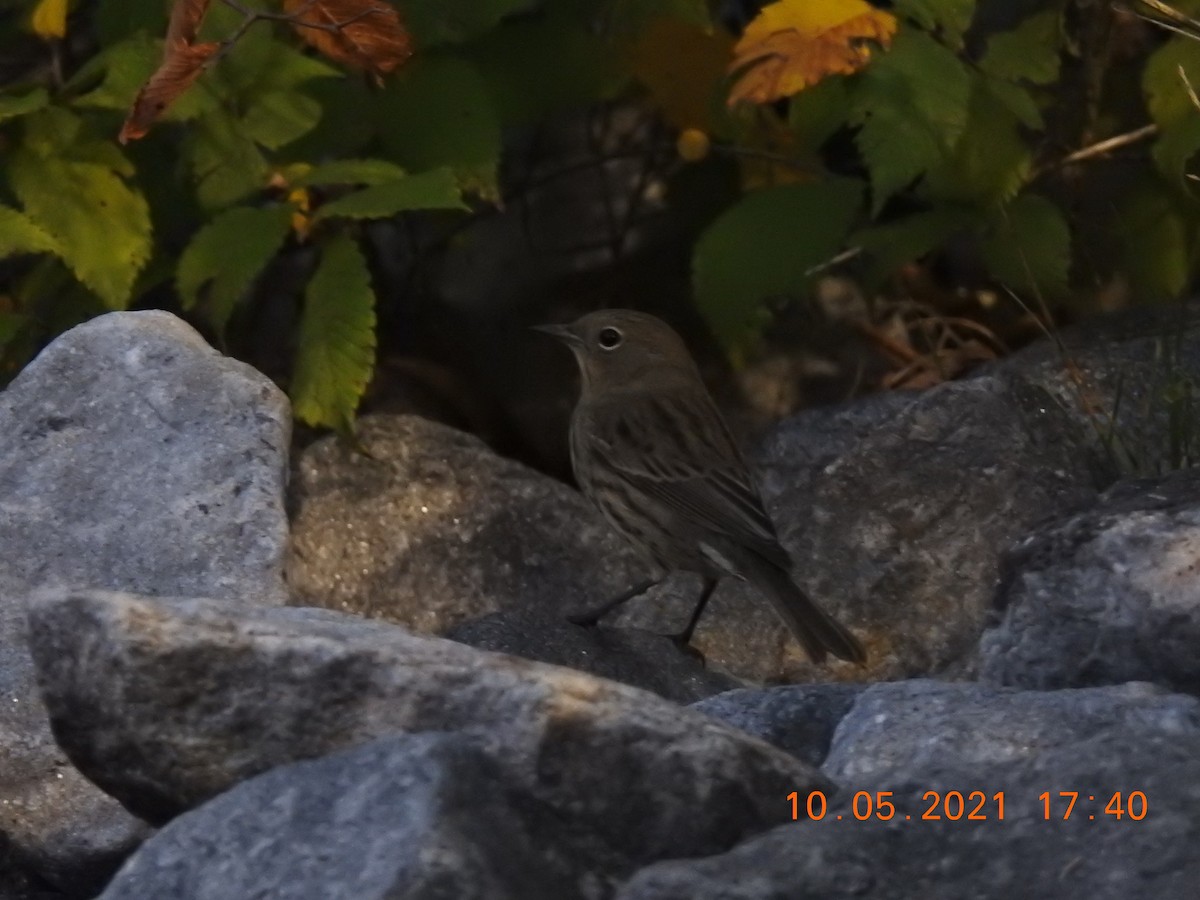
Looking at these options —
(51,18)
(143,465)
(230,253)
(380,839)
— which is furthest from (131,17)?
(380,839)

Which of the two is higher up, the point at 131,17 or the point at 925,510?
the point at 131,17

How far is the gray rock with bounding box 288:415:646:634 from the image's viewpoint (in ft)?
20.8

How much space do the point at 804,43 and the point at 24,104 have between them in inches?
85.3

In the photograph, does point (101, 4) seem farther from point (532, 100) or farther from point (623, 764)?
point (623, 764)

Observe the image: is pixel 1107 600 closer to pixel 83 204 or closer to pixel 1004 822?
pixel 1004 822

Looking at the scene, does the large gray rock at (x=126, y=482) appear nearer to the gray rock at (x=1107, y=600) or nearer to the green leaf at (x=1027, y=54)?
the gray rock at (x=1107, y=600)

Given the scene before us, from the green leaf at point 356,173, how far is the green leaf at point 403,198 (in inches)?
2.0

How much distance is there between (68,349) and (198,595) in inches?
32.3

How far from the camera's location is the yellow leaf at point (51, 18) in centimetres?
597

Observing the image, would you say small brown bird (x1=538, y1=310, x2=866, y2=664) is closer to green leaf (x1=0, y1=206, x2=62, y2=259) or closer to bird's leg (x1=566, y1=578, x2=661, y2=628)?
bird's leg (x1=566, y1=578, x2=661, y2=628)

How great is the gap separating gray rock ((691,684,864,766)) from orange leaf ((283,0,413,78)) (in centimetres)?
205

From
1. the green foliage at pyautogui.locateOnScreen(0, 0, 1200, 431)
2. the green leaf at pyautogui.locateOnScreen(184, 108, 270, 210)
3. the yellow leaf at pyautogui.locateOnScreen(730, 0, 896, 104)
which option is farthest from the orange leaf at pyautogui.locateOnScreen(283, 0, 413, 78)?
the yellow leaf at pyautogui.locateOnScreen(730, 0, 896, 104)

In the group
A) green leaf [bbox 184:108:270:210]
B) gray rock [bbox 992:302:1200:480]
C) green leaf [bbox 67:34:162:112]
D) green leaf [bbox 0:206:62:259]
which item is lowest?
gray rock [bbox 992:302:1200:480]

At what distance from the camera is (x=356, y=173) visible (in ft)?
18.9
